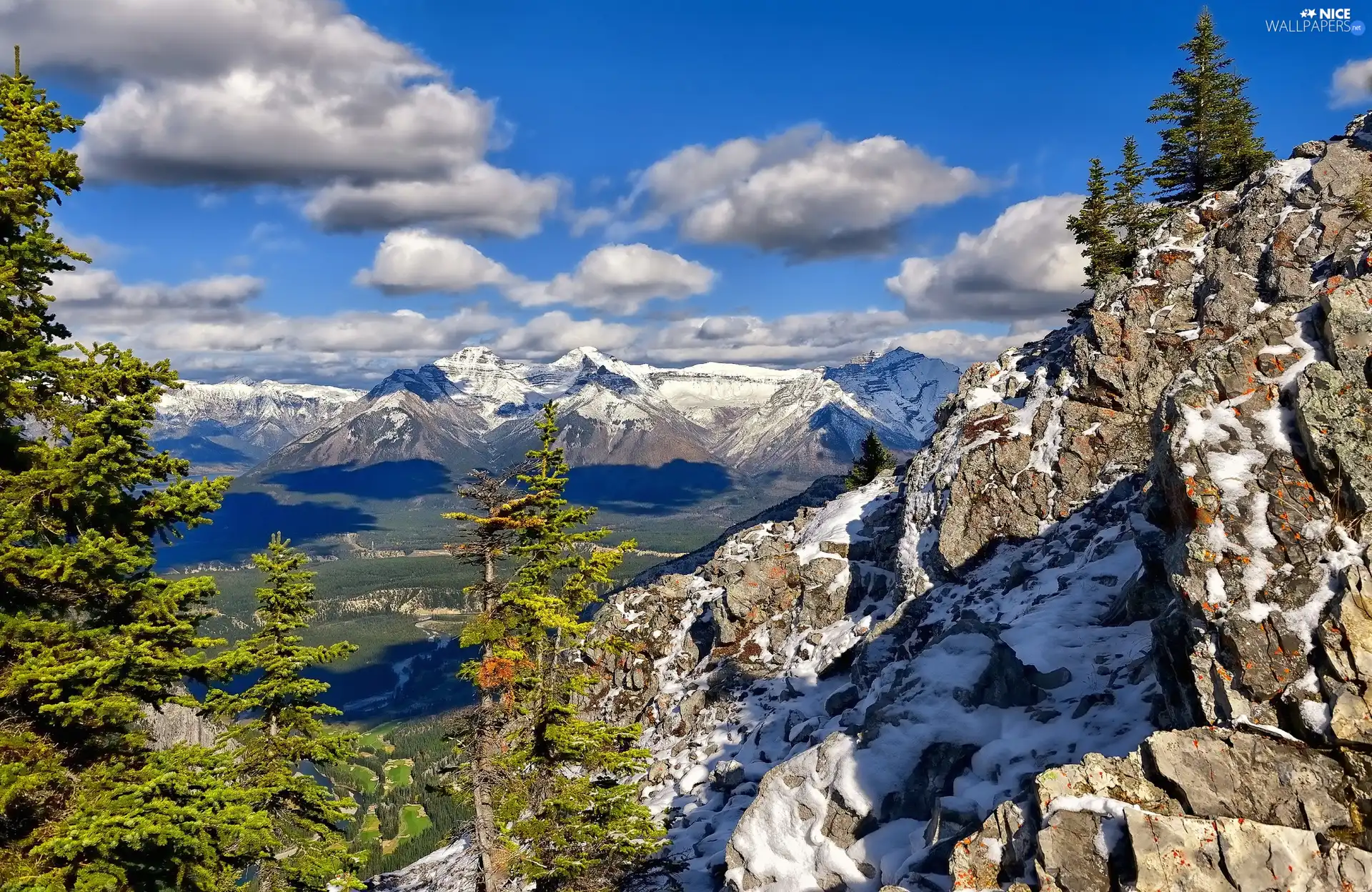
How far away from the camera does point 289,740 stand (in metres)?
24.4

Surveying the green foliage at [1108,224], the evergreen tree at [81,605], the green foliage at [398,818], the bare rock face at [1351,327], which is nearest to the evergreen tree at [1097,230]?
the green foliage at [1108,224]

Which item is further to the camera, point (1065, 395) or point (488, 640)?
point (1065, 395)

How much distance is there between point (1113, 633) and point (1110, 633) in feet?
0.27

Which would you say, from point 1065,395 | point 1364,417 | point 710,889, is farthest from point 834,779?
point 1065,395

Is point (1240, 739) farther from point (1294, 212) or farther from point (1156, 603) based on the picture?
point (1294, 212)

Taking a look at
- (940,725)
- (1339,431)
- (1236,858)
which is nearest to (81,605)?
(1236,858)

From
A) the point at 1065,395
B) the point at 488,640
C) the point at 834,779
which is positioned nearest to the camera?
the point at 488,640

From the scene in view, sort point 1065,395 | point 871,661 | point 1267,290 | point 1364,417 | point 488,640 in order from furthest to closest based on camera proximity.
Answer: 1. point 1065,395
2. point 1267,290
3. point 871,661
4. point 488,640
5. point 1364,417

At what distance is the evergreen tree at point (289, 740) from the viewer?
23.5 m

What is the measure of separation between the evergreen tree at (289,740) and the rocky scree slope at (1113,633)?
14111 millimetres

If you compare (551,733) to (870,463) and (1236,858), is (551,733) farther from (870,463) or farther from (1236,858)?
(870,463)

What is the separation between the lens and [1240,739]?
14.4m

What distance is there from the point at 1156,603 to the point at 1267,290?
95.5 feet

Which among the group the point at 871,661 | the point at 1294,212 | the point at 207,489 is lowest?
the point at 871,661
